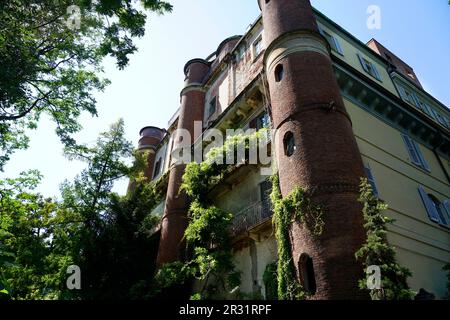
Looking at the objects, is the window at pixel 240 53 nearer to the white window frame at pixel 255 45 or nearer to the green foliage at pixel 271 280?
the white window frame at pixel 255 45

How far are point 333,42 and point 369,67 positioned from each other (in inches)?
133

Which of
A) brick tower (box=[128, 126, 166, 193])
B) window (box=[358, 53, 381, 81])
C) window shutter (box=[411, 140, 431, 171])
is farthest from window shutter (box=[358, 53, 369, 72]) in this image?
brick tower (box=[128, 126, 166, 193])

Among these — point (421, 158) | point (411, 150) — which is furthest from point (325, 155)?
point (421, 158)

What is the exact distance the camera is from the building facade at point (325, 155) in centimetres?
911

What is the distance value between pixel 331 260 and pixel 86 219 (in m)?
14.0

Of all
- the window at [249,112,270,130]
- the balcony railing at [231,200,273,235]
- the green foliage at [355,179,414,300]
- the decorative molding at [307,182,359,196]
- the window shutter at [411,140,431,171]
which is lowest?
the green foliage at [355,179,414,300]

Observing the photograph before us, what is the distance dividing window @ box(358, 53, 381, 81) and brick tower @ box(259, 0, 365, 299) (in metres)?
6.06

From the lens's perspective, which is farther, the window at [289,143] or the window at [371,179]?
the window at [371,179]

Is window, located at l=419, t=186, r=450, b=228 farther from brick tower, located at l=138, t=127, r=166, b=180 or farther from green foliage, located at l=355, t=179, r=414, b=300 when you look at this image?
brick tower, located at l=138, t=127, r=166, b=180

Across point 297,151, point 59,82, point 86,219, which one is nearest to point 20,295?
point 86,219

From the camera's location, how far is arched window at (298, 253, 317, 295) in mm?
8703

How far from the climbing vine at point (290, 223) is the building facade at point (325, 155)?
258mm

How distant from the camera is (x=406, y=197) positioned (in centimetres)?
1317

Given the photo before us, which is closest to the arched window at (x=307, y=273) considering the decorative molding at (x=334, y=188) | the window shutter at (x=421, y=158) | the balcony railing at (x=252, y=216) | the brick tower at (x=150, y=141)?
the decorative molding at (x=334, y=188)
